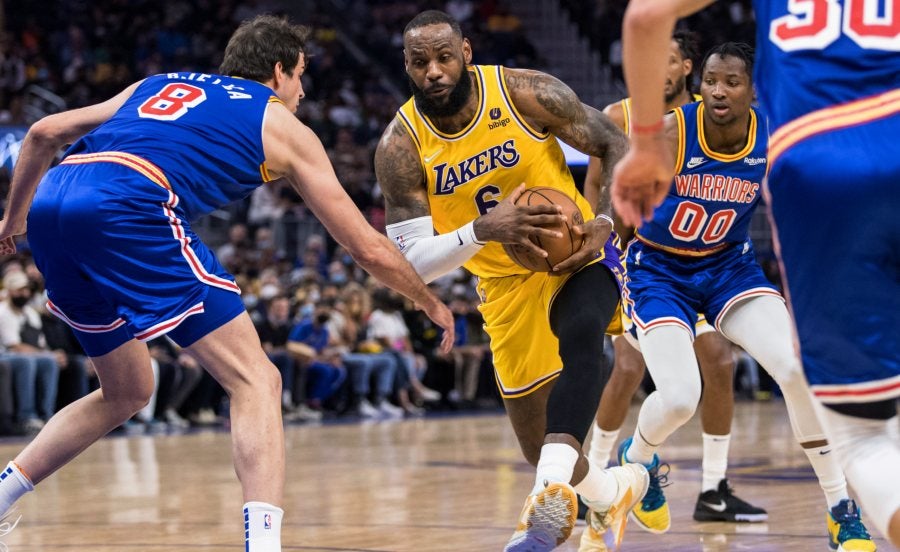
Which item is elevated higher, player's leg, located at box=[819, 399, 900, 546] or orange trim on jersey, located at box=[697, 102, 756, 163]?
orange trim on jersey, located at box=[697, 102, 756, 163]

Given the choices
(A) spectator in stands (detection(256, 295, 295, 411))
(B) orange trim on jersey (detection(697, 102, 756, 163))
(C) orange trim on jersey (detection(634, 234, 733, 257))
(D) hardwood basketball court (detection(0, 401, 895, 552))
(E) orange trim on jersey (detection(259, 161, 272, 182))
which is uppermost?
(E) orange trim on jersey (detection(259, 161, 272, 182))

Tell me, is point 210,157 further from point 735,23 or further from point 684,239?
point 735,23

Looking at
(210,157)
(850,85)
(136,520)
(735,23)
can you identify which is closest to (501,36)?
(735,23)

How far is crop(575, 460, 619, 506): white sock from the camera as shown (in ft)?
16.4

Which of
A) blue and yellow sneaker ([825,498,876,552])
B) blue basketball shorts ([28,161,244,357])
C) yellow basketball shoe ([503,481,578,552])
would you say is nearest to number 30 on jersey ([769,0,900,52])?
yellow basketball shoe ([503,481,578,552])

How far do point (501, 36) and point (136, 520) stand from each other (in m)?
17.8

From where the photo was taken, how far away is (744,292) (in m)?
5.71

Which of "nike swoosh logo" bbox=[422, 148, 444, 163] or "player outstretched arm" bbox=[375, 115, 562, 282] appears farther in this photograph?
"nike swoosh logo" bbox=[422, 148, 444, 163]

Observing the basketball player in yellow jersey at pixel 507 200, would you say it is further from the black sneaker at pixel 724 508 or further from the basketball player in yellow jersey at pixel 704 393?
the black sneaker at pixel 724 508

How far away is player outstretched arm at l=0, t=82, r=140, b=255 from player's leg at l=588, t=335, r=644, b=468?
10.8ft

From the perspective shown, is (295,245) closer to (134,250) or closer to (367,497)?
(367,497)

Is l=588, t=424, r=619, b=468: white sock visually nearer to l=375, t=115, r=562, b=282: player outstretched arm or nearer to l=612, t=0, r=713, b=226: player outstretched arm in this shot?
l=375, t=115, r=562, b=282: player outstretched arm

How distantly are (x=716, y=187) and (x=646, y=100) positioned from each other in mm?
3074

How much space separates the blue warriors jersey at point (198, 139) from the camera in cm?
426
